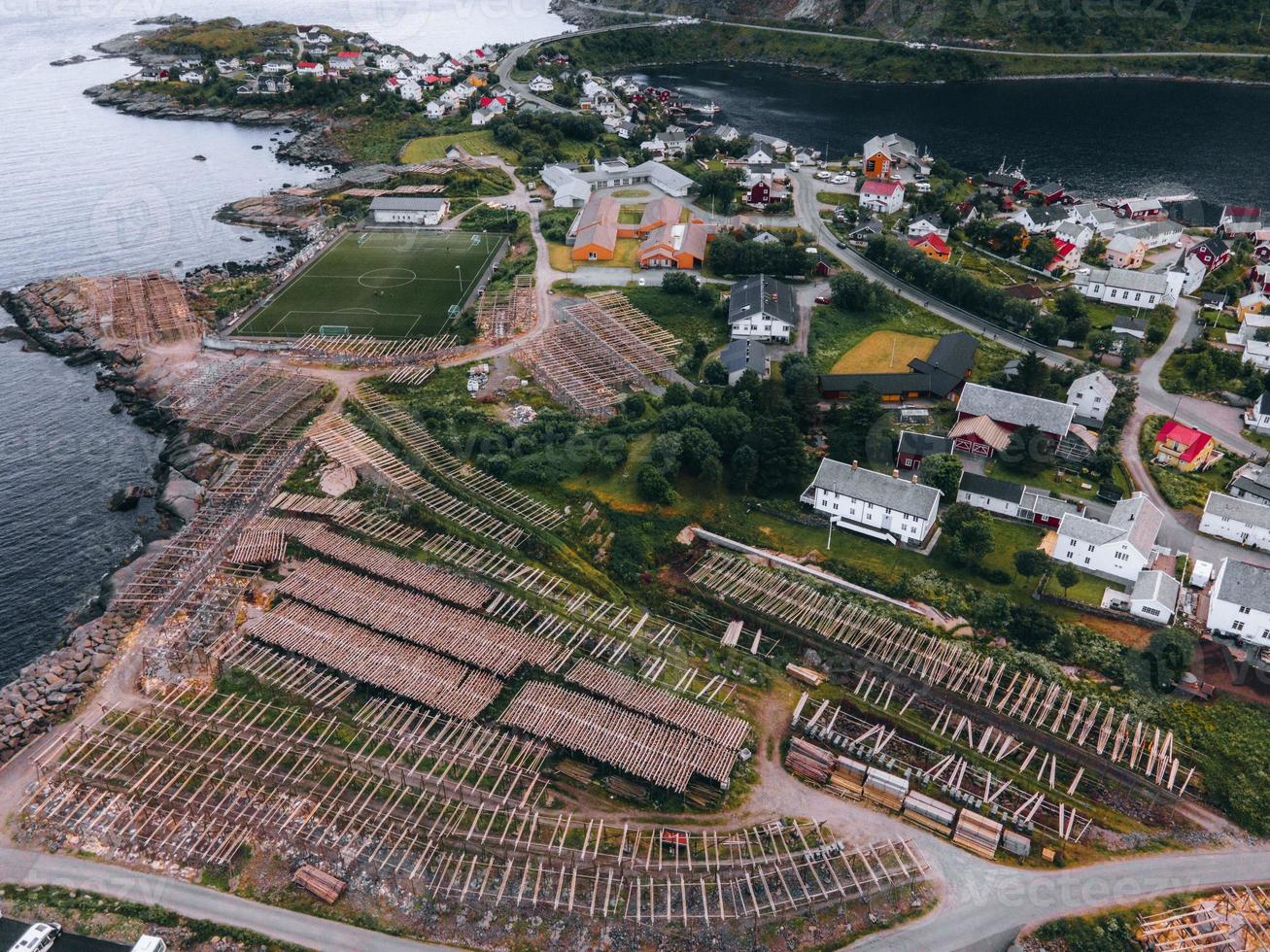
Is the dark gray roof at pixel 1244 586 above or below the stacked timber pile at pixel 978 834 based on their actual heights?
above

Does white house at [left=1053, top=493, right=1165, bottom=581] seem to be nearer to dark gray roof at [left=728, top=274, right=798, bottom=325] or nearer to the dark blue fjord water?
dark gray roof at [left=728, top=274, right=798, bottom=325]

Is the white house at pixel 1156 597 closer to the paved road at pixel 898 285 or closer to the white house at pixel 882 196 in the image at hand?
the paved road at pixel 898 285

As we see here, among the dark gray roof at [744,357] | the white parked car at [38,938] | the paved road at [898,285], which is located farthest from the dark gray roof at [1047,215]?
the white parked car at [38,938]

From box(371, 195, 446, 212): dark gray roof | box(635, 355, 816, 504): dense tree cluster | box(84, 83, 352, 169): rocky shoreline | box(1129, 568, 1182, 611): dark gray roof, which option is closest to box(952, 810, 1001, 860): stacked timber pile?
box(1129, 568, 1182, 611): dark gray roof

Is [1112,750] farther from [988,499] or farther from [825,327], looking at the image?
[825,327]

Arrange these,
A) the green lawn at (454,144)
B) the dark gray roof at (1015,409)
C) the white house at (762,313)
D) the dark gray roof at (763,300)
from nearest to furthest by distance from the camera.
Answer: the dark gray roof at (1015,409), the white house at (762,313), the dark gray roof at (763,300), the green lawn at (454,144)

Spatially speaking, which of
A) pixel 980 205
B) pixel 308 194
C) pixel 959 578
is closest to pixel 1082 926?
pixel 959 578
